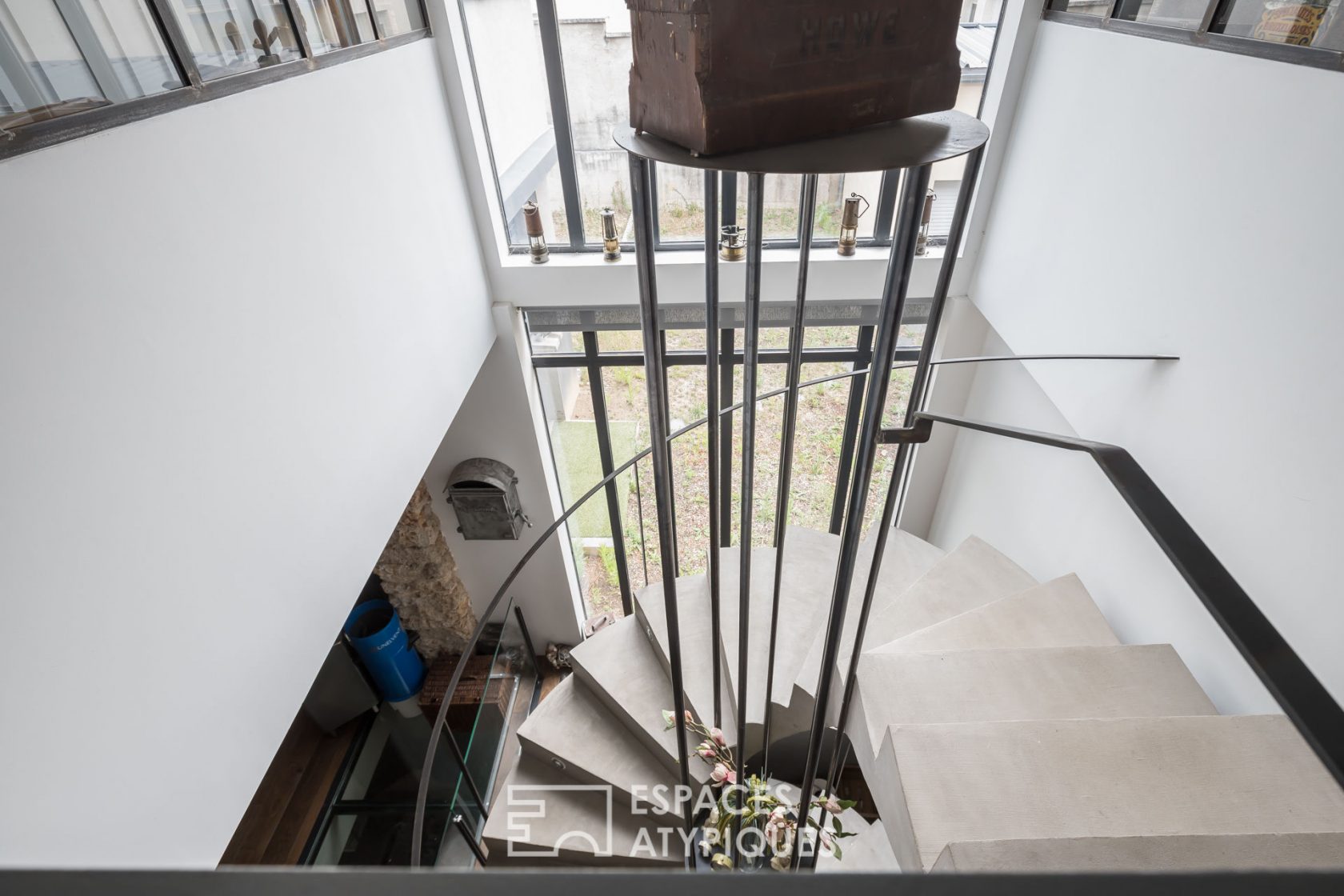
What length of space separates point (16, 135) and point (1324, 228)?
115 inches

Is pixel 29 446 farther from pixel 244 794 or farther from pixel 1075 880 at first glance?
pixel 1075 880

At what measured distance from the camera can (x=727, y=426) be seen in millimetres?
4461

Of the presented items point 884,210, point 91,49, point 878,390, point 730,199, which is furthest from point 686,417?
point 91,49

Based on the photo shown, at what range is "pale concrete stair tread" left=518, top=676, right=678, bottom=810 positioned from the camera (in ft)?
10.6

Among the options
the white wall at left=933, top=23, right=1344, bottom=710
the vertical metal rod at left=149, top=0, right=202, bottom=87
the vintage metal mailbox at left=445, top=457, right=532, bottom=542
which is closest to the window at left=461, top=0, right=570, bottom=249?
→ the vintage metal mailbox at left=445, top=457, right=532, bottom=542

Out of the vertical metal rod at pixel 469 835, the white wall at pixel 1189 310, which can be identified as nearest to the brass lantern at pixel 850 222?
the white wall at pixel 1189 310

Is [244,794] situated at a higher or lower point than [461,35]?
lower

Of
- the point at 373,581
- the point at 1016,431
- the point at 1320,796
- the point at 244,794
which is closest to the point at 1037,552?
the point at 1320,796

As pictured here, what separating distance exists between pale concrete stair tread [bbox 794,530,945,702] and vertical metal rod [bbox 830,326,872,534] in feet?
1.21

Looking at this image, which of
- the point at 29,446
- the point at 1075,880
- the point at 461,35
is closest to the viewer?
the point at 1075,880

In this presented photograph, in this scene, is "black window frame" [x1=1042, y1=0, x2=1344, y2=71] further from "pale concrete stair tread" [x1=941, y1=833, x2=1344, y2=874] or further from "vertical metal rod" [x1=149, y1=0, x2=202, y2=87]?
"vertical metal rod" [x1=149, y1=0, x2=202, y2=87]

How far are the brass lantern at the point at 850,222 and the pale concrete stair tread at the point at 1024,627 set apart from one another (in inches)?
80.9

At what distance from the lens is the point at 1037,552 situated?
11.3 ft

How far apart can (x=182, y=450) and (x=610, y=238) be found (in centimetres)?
257
